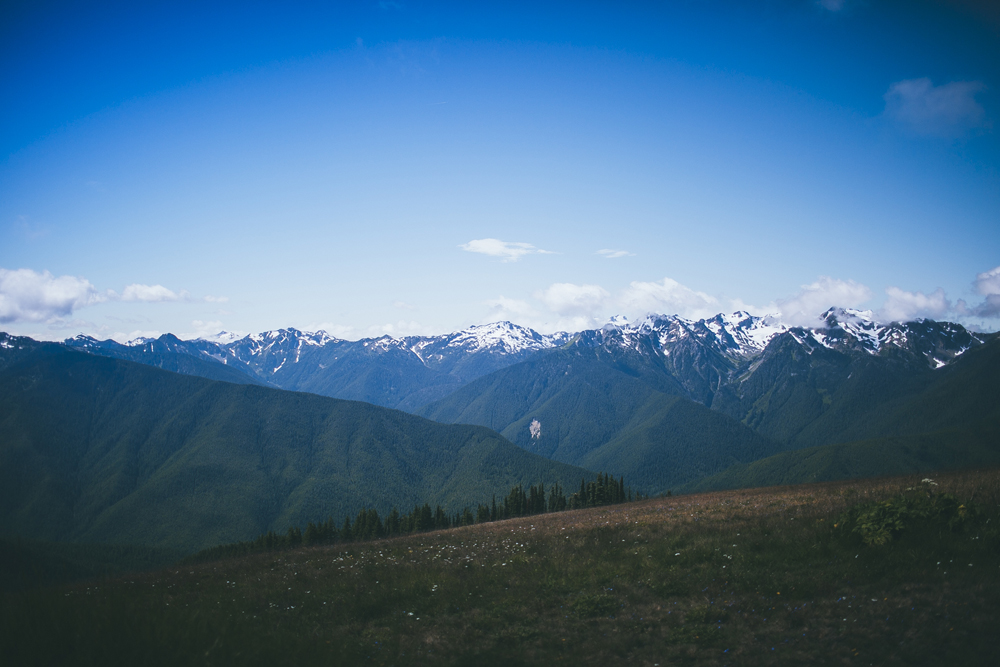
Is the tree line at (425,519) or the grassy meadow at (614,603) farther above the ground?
the grassy meadow at (614,603)

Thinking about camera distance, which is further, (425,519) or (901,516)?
(425,519)

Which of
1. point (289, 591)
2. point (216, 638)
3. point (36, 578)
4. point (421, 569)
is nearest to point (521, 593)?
point (421, 569)

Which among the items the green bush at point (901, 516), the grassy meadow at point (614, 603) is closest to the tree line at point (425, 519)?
the grassy meadow at point (614, 603)

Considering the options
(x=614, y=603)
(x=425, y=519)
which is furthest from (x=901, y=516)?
(x=425, y=519)

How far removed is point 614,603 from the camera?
1153 cm

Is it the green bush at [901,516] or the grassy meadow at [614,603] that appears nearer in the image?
the grassy meadow at [614,603]

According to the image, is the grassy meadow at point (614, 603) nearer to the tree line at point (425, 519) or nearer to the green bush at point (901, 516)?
the green bush at point (901, 516)

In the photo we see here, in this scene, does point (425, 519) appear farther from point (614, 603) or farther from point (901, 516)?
point (901, 516)

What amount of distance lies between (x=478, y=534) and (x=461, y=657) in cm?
1354

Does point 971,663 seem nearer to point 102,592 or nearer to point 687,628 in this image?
point 687,628

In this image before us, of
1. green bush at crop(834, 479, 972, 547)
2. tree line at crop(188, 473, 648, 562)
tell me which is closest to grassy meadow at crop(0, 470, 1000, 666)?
green bush at crop(834, 479, 972, 547)

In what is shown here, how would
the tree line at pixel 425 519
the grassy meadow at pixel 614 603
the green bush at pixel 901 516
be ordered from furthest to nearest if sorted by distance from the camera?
the tree line at pixel 425 519 < the green bush at pixel 901 516 < the grassy meadow at pixel 614 603

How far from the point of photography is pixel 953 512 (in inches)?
500

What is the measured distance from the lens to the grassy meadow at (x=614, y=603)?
23.1ft
